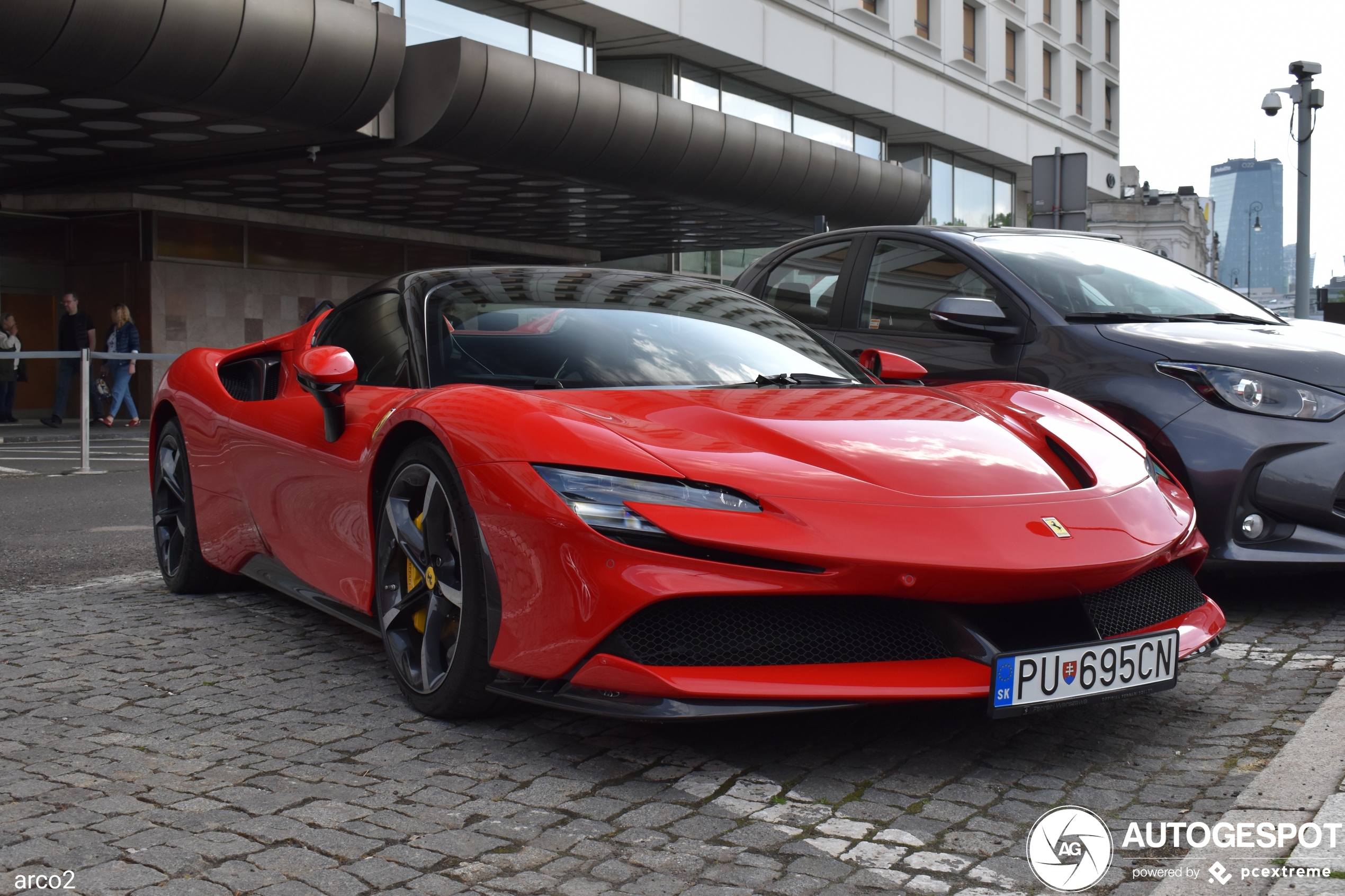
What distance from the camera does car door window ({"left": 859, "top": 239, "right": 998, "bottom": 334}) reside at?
18.1 feet

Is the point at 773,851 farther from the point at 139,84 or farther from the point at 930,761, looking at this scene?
the point at 139,84

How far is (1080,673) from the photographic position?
9.16 ft

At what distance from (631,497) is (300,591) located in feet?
5.88

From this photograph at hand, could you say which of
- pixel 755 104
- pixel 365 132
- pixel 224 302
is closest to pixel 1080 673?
pixel 365 132

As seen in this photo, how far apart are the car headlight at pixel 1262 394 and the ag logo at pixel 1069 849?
7.61 ft

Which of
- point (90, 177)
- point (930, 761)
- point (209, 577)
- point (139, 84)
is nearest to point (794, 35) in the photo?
point (90, 177)

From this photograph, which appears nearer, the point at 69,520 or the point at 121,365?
the point at 69,520

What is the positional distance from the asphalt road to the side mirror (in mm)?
3563

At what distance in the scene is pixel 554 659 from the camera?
2.86 metres

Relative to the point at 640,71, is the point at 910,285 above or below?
below

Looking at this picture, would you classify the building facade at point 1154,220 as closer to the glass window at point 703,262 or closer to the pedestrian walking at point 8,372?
the glass window at point 703,262

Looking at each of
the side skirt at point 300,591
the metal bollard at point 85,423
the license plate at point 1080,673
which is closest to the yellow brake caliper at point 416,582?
the side skirt at point 300,591

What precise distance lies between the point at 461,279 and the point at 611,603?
1.73m

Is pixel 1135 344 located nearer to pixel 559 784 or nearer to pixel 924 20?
pixel 559 784
